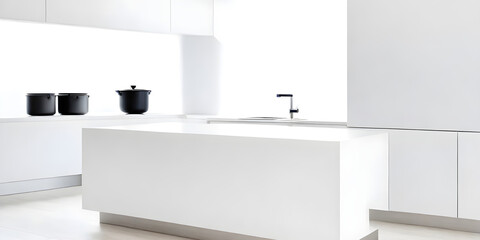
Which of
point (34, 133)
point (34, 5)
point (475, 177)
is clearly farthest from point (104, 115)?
point (475, 177)

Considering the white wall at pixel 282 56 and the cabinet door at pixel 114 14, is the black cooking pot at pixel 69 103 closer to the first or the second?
the cabinet door at pixel 114 14

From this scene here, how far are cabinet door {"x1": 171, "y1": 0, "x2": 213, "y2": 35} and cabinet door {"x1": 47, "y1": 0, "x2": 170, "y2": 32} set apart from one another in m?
0.10

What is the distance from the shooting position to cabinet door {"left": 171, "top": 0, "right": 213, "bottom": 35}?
6094 mm

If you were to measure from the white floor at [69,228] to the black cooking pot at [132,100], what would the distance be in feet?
4.17

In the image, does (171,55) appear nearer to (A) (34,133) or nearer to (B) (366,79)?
A: (A) (34,133)

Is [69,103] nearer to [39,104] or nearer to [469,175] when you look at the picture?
[39,104]

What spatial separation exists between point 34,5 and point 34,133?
1.03m

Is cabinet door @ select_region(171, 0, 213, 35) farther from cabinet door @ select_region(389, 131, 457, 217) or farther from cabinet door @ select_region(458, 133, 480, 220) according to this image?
cabinet door @ select_region(458, 133, 480, 220)

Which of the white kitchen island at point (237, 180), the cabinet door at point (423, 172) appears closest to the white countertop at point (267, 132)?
the white kitchen island at point (237, 180)

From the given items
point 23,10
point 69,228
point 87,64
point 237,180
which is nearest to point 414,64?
point 237,180

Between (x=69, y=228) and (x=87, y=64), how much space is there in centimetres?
249

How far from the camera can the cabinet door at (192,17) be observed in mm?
6094

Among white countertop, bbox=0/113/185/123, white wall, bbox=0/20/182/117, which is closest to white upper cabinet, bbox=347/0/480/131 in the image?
white countertop, bbox=0/113/185/123

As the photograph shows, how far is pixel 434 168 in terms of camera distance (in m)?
4.11
